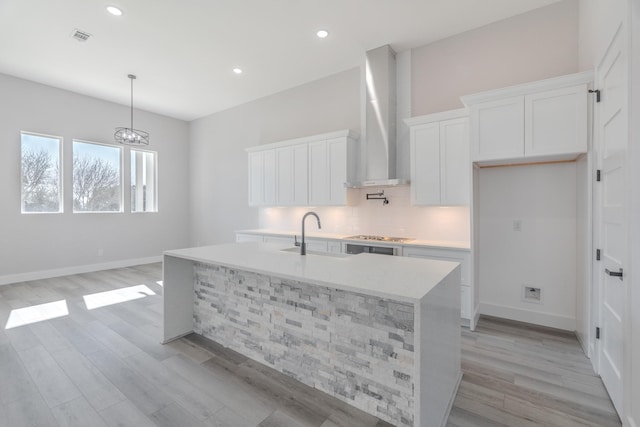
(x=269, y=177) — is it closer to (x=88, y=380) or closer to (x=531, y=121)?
(x=88, y=380)

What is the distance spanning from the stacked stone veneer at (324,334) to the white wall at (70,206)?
14.4ft

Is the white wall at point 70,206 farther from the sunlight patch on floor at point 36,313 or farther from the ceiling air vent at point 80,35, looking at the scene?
the ceiling air vent at point 80,35

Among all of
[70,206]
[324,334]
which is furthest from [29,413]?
[70,206]

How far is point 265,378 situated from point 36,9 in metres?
4.43

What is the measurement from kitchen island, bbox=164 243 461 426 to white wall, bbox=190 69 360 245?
3016mm

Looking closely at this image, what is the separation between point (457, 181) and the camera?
10.9 ft

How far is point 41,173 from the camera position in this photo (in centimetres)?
511

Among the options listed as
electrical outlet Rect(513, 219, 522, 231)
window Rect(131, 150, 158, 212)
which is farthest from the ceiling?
electrical outlet Rect(513, 219, 522, 231)

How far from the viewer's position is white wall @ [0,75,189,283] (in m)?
4.72

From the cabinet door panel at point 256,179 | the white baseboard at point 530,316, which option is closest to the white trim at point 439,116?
the white baseboard at point 530,316

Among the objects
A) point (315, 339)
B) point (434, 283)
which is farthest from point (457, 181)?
point (315, 339)

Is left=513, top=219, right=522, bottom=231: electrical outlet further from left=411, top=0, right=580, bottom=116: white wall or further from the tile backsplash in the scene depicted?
left=411, top=0, right=580, bottom=116: white wall

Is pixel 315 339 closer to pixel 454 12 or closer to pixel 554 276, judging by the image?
pixel 554 276

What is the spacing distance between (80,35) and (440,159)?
463 cm
